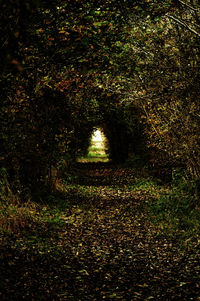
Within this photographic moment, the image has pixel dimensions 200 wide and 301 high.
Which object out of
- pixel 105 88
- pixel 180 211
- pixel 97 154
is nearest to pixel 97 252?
pixel 180 211

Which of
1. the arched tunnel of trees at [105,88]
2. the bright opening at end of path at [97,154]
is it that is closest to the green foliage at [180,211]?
the arched tunnel of trees at [105,88]

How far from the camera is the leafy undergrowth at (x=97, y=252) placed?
4855 millimetres

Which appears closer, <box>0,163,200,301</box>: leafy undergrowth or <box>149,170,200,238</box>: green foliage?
<box>0,163,200,301</box>: leafy undergrowth

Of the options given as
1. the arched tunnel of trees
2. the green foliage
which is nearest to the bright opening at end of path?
the arched tunnel of trees

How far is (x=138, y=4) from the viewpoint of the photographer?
23.9 ft

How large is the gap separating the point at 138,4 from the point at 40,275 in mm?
5545

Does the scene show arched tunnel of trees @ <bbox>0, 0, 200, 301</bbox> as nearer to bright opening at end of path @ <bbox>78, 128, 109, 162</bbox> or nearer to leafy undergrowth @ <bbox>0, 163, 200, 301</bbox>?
leafy undergrowth @ <bbox>0, 163, 200, 301</bbox>

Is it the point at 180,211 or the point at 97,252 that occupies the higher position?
the point at 180,211

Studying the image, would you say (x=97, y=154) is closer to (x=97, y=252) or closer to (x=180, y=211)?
(x=180, y=211)

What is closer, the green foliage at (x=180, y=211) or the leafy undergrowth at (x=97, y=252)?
the leafy undergrowth at (x=97, y=252)

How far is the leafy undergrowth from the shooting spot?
4855 millimetres

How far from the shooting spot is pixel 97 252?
6.57 m

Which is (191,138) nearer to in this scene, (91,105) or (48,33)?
(48,33)

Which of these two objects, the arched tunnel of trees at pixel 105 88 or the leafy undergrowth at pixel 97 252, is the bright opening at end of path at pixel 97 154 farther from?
the leafy undergrowth at pixel 97 252
